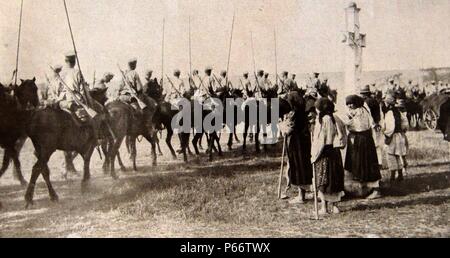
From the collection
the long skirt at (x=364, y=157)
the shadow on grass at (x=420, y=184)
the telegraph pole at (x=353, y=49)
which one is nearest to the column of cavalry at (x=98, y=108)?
A: the telegraph pole at (x=353, y=49)

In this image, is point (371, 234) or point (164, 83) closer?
point (371, 234)

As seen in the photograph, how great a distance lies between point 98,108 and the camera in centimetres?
654

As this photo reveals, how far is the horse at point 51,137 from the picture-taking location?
18.6 feet

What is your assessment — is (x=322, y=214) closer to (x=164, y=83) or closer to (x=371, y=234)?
(x=371, y=234)

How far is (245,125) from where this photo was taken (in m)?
8.24

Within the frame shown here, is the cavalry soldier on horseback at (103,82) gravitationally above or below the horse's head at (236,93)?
above

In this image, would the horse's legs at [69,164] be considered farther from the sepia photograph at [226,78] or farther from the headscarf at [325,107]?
the headscarf at [325,107]

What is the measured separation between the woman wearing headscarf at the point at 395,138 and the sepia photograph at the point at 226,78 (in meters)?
0.02

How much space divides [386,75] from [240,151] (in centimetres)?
297

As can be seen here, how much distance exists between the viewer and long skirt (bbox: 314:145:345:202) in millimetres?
5230

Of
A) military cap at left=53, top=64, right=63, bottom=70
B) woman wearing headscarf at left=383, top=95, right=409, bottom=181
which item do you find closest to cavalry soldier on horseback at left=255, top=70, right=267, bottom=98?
woman wearing headscarf at left=383, top=95, right=409, bottom=181

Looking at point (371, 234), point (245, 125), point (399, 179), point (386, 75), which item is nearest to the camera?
point (371, 234)

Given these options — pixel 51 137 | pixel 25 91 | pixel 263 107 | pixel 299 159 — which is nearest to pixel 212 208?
pixel 299 159

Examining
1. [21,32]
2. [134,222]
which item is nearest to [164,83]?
[21,32]
